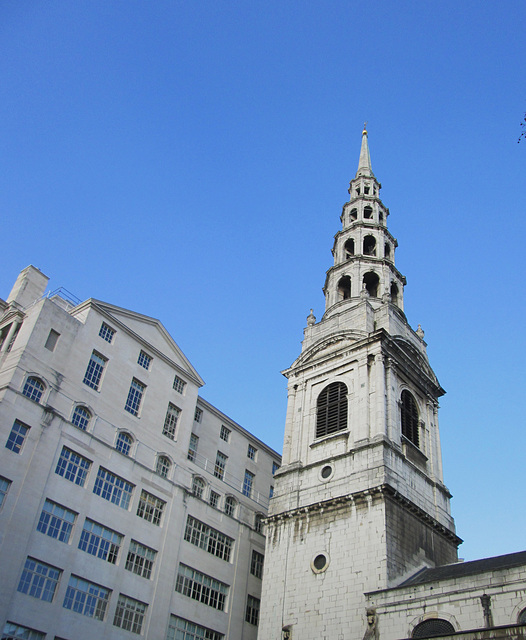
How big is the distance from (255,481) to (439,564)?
627 inches

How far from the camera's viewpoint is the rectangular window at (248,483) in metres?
45.5

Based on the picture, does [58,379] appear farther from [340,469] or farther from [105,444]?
[340,469]

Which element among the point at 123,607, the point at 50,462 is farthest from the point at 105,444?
the point at 123,607

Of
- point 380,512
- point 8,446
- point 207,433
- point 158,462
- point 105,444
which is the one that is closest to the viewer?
point 8,446

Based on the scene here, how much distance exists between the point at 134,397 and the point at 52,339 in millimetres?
6717

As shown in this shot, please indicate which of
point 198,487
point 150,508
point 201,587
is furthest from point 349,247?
point 201,587

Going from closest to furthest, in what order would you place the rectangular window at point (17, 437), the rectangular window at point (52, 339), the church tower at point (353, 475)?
the rectangular window at point (17, 437)
the church tower at point (353, 475)
the rectangular window at point (52, 339)

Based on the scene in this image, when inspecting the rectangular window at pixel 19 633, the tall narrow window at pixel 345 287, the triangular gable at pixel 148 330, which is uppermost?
the tall narrow window at pixel 345 287

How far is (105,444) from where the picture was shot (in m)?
35.2

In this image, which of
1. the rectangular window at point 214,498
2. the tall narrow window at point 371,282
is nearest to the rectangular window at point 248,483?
the rectangular window at point 214,498

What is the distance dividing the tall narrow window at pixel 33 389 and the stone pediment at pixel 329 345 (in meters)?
18.2

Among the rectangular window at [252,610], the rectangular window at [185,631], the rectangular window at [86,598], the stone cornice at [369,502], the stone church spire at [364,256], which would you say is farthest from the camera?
the stone church spire at [364,256]

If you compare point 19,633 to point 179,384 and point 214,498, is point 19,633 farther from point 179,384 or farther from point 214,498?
point 179,384

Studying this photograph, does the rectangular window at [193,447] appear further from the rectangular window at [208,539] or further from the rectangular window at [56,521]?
the rectangular window at [56,521]
